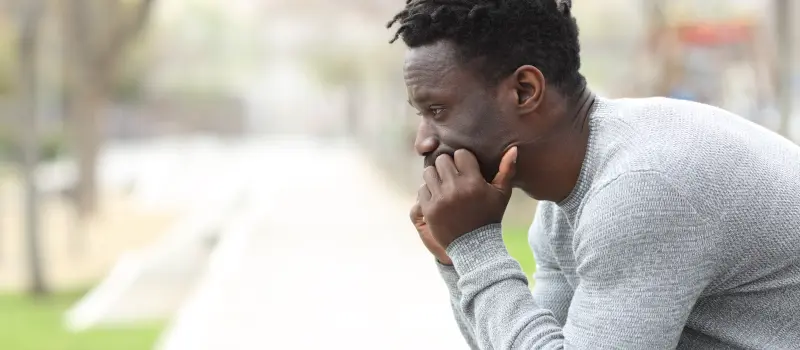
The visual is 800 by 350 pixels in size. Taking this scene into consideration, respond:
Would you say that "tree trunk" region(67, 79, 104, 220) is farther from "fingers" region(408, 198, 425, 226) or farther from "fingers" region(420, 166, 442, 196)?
"fingers" region(420, 166, 442, 196)

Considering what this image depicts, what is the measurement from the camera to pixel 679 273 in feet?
5.20

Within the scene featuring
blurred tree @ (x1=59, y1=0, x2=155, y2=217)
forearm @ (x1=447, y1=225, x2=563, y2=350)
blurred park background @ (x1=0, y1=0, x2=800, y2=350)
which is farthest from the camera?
blurred tree @ (x1=59, y1=0, x2=155, y2=217)

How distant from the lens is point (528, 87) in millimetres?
1726

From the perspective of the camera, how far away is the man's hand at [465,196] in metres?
Answer: 1.75

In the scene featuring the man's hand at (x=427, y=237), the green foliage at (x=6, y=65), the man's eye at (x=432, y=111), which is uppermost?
the green foliage at (x=6, y=65)

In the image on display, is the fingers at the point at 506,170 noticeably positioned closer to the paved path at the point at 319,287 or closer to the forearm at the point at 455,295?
the forearm at the point at 455,295

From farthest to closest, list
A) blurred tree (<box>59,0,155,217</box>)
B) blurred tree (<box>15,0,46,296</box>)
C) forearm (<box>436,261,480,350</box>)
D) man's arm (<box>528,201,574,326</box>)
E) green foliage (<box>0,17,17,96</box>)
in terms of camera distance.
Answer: green foliage (<box>0,17,17,96</box>), blurred tree (<box>59,0,155,217</box>), blurred tree (<box>15,0,46,296</box>), man's arm (<box>528,201,574,326</box>), forearm (<box>436,261,480,350</box>)

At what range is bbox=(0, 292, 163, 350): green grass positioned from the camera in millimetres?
7793

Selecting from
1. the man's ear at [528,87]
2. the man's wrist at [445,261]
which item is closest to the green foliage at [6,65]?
the man's wrist at [445,261]

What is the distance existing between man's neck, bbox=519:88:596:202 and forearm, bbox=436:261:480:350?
27 centimetres

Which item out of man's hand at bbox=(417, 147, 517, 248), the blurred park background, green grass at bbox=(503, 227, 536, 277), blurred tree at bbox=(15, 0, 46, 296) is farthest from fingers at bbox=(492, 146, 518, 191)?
blurred tree at bbox=(15, 0, 46, 296)

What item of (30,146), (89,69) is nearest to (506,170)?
(30,146)

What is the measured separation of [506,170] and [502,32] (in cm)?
23

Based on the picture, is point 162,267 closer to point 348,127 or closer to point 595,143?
point 595,143
